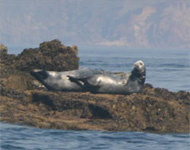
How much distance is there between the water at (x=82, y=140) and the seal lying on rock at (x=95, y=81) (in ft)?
9.78

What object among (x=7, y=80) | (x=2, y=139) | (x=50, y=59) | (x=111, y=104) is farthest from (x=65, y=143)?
(x=50, y=59)

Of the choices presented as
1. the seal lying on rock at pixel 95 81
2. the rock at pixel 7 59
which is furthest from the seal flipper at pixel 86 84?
the rock at pixel 7 59

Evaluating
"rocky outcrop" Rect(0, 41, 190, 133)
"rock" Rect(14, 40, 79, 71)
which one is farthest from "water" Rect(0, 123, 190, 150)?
"rock" Rect(14, 40, 79, 71)

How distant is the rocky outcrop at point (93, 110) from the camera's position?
19.3 meters

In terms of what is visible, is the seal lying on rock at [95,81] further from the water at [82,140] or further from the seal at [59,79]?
the water at [82,140]

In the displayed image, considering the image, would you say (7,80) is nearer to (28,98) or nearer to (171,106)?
(28,98)

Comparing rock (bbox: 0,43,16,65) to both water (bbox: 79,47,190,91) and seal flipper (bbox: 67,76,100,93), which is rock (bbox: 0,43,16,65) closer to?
seal flipper (bbox: 67,76,100,93)

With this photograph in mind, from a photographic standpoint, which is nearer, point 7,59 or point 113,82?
point 113,82

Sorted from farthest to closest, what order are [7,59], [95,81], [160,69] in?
[160,69], [7,59], [95,81]

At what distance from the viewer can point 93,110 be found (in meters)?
19.9

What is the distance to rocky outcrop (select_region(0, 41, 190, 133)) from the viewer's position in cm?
1930

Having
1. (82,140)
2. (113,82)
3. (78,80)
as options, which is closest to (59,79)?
(78,80)

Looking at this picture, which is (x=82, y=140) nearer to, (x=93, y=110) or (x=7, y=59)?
(x=93, y=110)

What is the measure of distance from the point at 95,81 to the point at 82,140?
4.02m
